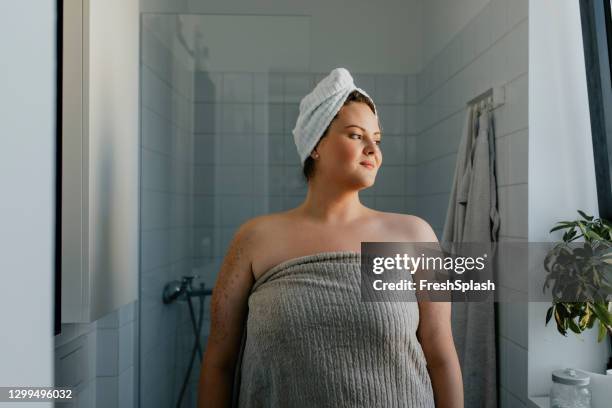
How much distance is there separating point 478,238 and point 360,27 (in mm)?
1305

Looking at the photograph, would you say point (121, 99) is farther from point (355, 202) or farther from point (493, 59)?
point (493, 59)

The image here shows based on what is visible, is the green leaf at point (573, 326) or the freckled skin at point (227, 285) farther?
the green leaf at point (573, 326)

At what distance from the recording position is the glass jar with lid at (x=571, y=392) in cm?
138

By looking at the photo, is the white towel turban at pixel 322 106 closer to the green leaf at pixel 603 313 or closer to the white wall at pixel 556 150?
the white wall at pixel 556 150

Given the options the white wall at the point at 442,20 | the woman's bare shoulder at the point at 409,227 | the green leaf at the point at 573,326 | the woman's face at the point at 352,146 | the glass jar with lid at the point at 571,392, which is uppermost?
the white wall at the point at 442,20

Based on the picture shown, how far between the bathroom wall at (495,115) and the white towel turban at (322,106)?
0.72 meters

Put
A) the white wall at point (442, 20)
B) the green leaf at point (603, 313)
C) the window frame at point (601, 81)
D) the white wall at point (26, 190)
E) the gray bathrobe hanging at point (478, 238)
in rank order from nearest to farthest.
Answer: the white wall at point (26, 190) < the green leaf at point (603, 313) < the window frame at point (601, 81) < the gray bathrobe hanging at point (478, 238) < the white wall at point (442, 20)

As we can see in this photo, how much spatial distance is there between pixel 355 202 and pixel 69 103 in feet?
2.03

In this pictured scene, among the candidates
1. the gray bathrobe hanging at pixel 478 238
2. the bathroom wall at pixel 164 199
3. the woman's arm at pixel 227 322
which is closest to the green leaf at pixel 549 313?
the gray bathrobe hanging at pixel 478 238

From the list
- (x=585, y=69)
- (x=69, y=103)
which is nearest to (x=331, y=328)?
(x=69, y=103)

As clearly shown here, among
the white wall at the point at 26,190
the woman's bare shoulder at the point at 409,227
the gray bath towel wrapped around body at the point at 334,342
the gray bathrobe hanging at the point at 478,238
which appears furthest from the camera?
the gray bathrobe hanging at the point at 478,238

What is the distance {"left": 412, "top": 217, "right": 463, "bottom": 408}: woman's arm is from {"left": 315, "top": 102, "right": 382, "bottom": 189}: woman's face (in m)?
0.27

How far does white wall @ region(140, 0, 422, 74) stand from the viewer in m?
2.53

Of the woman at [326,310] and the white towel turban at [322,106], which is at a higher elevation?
the white towel turban at [322,106]
